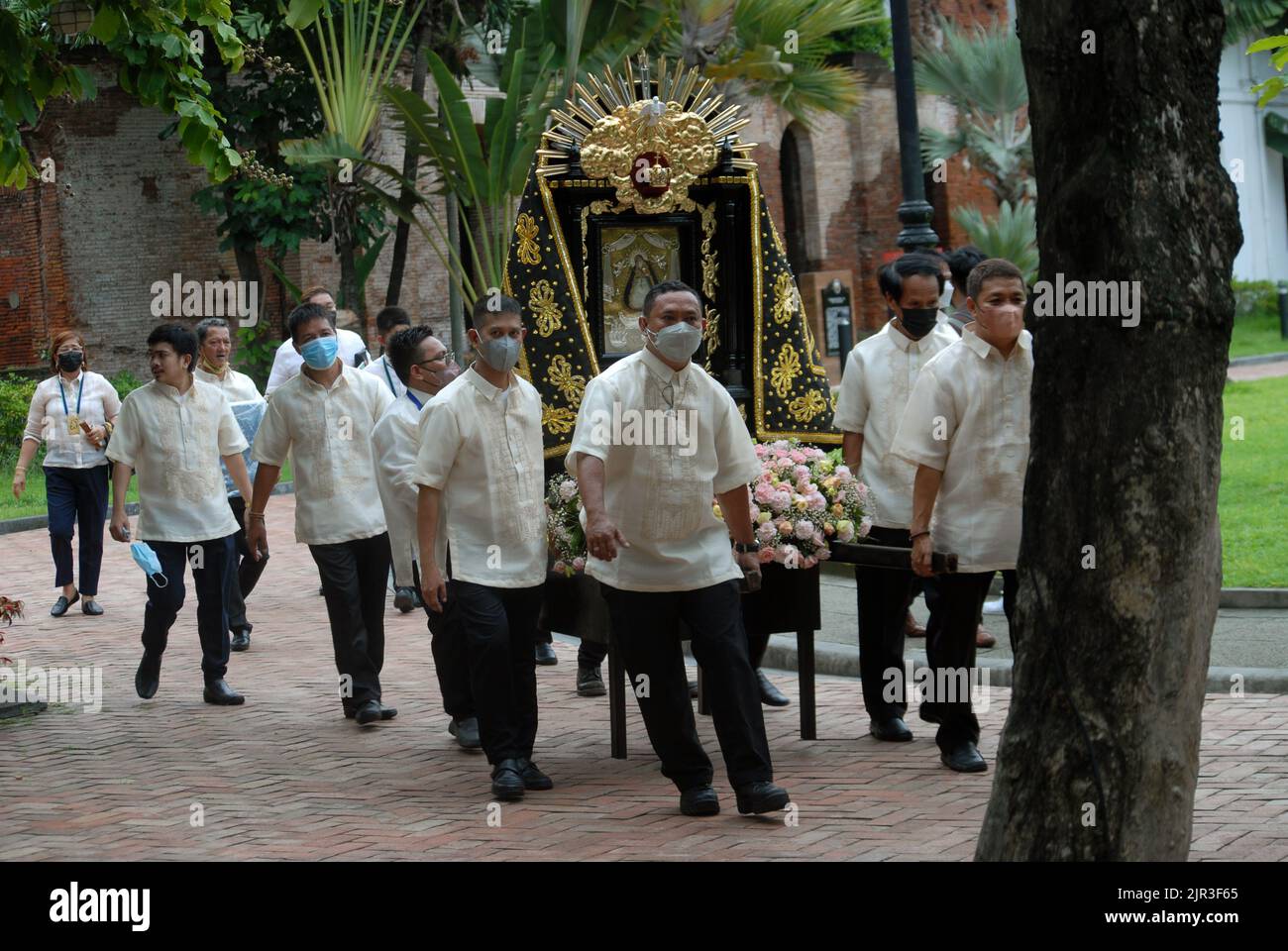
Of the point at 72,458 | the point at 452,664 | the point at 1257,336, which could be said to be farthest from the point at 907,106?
the point at 1257,336

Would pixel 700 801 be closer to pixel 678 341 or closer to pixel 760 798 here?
pixel 760 798

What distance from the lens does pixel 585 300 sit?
31.5 ft

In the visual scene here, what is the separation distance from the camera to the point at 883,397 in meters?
8.75

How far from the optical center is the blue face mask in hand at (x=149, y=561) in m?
9.69

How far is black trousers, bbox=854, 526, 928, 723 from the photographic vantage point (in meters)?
8.30

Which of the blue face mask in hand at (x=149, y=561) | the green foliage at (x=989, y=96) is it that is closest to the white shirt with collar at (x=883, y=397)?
the blue face mask in hand at (x=149, y=561)

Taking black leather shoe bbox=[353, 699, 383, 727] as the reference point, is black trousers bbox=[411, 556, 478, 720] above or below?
above

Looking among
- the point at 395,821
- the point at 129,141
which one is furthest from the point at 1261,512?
the point at 129,141

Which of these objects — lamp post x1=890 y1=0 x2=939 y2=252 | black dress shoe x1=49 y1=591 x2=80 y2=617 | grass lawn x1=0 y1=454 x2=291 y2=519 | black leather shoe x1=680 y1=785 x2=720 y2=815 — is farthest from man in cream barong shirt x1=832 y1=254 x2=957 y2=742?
grass lawn x1=0 y1=454 x2=291 y2=519

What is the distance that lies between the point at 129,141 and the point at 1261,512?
2109 cm

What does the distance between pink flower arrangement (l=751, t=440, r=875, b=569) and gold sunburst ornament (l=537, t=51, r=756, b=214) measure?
189cm

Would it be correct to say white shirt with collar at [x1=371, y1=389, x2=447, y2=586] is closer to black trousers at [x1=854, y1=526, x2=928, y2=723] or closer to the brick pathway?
the brick pathway

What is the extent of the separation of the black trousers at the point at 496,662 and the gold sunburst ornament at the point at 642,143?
260 centimetres
